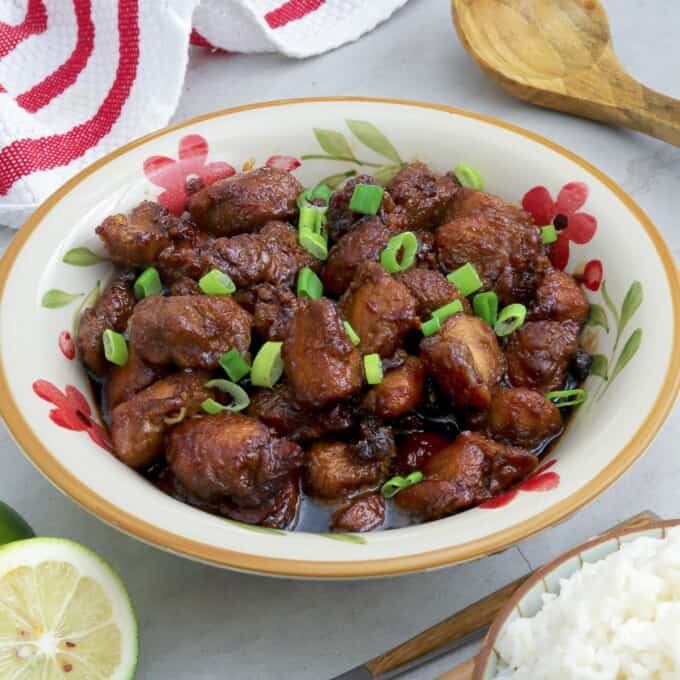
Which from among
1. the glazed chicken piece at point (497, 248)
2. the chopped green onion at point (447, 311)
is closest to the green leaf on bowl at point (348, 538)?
the chopped green onion at point (447, 311)

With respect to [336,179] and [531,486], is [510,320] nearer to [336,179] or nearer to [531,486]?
[531,486]

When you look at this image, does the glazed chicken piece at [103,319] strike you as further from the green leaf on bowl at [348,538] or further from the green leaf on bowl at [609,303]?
the green leaf on bowl at [609,303]

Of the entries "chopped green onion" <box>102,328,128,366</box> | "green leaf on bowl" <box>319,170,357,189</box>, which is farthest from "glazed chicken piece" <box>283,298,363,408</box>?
"green leaf on bowl" <box>319,170,357,189</box>

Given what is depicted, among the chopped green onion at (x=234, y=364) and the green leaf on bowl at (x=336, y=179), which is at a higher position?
the green leaf on bowl at (x=336, y=179)

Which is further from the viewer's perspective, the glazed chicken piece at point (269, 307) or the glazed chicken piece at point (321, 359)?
the glazed chicken piece at point (269, 307)

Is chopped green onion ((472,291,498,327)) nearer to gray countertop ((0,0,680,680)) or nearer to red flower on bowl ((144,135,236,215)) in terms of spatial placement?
gray countertop ((0,0,680,680))

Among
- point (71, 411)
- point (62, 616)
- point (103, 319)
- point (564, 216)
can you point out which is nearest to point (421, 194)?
point (564, 216)
